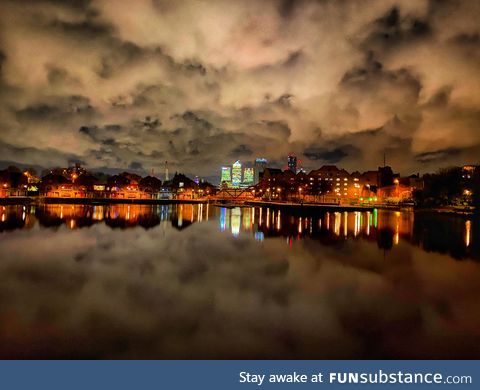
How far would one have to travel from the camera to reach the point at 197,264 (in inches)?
538

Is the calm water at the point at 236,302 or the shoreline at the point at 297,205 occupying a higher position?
the shoreline at the point at 297,205

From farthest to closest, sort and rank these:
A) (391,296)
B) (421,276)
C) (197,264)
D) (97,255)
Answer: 1. (97,255)
2. (197,264)
3. (421,276)
4. (391,296)

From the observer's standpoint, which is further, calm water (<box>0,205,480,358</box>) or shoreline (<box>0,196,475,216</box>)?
shoreline (<box>0,196,475,216</box>)

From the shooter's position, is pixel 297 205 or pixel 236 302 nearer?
pixel 236 302

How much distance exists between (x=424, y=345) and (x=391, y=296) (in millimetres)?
3203

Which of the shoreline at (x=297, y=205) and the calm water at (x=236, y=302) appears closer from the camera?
the calm water at (x=236, y=302)

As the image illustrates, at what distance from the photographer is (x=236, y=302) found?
349 inches

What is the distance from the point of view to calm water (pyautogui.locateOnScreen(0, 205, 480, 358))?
638cm

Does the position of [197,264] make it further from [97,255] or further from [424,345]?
[424,345]

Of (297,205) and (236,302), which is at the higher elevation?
(297,205)

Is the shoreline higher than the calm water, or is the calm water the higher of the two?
the shoreline

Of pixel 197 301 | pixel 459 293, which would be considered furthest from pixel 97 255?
pixel 459 293

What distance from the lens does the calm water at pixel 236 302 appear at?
6379mm

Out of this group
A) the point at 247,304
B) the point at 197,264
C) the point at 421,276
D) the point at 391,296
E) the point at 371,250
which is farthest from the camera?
the point at 371,250
